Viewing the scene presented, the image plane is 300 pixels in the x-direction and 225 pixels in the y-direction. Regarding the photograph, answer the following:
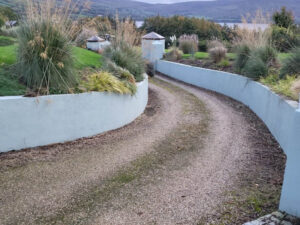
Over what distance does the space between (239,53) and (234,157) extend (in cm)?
468

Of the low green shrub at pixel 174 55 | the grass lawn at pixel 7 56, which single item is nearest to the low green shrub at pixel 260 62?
the grass lawn at pixel 7 56

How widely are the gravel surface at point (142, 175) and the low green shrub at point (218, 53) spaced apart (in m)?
5.10

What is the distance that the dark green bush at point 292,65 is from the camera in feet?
18.5

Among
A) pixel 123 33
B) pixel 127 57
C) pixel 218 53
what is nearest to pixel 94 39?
pixel 123 33

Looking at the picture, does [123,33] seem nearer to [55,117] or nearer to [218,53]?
[55,117]

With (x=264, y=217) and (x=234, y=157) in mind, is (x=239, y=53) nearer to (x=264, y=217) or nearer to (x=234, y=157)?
(x=234, y=157)

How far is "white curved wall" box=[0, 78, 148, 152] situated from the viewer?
371cm

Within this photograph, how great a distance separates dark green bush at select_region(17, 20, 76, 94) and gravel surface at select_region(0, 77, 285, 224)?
1.01 m

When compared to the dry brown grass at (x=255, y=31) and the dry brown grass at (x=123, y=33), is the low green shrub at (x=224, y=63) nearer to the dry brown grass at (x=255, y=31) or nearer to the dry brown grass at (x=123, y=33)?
the dry brown grass at (x=255, y=31)

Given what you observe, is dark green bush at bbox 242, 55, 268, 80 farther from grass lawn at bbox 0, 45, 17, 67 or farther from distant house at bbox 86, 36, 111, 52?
distant house at bbox 86, 36, 111, 52

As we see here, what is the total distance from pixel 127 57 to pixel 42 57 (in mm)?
2544

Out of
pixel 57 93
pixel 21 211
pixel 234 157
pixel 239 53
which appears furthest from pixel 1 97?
pixel 239 53

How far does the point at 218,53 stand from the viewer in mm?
10039

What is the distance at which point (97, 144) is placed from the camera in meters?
4.32
